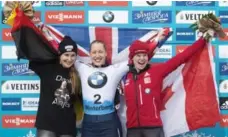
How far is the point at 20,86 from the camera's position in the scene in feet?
11.9

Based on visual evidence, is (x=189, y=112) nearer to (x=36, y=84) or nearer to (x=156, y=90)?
(x=156, y=90)

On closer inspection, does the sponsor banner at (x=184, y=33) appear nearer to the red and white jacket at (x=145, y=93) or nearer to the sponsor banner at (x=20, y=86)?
the red and white jacket at (x=145, y=93)

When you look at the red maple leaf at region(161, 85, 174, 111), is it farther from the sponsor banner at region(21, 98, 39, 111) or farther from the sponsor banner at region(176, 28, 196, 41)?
the sponsor banner at region(21, 98, 39, 111)

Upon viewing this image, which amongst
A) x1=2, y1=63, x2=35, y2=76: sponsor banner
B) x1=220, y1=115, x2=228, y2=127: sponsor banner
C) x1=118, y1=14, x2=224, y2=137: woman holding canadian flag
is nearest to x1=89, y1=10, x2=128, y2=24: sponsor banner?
x1=118, y1=14, x2=224, y2=137: woman holding canadian flag

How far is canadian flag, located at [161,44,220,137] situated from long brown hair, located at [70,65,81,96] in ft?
2.55

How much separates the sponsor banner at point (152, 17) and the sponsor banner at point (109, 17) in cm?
9

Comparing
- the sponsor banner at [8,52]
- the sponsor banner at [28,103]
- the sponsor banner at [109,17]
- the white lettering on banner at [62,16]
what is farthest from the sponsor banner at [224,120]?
the sponsor banner at [8,52]

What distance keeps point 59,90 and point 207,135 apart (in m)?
1.51

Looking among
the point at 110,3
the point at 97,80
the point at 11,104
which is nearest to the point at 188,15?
the point at 110,3

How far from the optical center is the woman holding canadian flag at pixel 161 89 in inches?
118

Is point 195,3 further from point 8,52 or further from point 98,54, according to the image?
point 8,52

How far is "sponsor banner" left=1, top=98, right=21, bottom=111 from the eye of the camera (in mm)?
3598

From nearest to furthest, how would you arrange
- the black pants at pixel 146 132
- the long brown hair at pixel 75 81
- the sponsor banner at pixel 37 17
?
the black pants at pixel 146 132 < the long brown hair at pixel 75 81 < the sponsor banner at pixel 37 17

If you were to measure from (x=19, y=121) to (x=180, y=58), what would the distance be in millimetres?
1647
